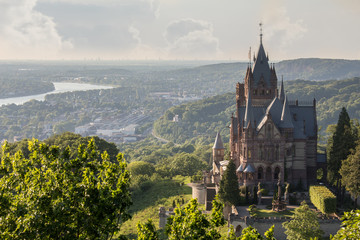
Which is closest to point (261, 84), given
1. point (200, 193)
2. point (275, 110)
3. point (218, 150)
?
point (275, 110)

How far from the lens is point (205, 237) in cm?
2209

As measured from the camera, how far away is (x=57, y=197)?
848 inches

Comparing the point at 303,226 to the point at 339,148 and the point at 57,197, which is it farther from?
the point at 57,197

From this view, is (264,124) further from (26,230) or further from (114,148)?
(26,230)

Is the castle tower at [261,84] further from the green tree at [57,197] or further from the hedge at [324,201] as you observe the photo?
the green tree at [57,197]

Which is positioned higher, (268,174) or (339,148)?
(339,148)

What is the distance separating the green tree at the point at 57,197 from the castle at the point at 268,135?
45.4m

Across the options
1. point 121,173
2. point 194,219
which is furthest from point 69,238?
point 194,219

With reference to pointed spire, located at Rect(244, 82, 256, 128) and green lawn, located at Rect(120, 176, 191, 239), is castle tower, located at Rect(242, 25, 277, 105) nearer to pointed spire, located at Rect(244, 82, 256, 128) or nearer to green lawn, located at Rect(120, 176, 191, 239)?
pointed spire, located at Rect(244, 82, 256, 128)

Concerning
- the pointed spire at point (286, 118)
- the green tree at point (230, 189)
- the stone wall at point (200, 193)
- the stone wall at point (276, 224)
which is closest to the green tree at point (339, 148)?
the pointed spire at point (286, 118)

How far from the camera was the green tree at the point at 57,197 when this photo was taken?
2075 centimetres

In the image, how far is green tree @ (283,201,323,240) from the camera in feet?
159

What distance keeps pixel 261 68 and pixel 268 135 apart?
1427 centimetres

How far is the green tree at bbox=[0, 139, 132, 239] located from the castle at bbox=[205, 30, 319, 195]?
45.4m
